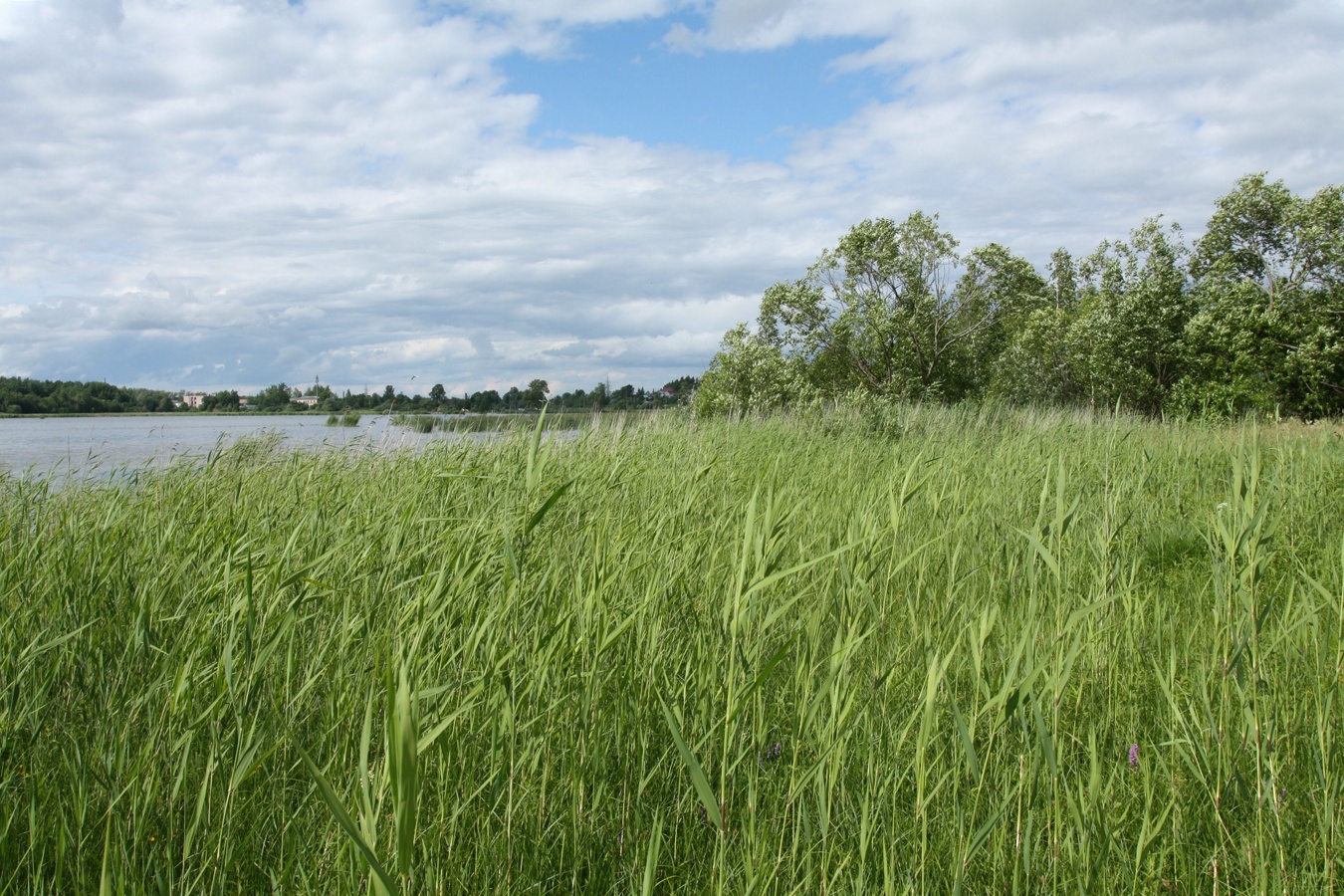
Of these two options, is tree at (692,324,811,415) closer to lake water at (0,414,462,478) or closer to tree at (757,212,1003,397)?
tree at (757,212,1003,397)

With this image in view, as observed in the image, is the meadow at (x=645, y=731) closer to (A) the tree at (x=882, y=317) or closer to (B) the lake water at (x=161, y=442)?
(B) the lake water at (x=161, y=442)

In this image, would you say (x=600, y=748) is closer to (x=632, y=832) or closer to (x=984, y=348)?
(x=632, y=832)

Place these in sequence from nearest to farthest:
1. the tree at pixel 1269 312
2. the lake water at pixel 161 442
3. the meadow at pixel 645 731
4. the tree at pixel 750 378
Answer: the meadow at pixel 645 731, the lake water at pixel 161 442, the tree at pixel 1269 312, the tree at pixel 750 378

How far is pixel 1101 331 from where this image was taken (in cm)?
2228

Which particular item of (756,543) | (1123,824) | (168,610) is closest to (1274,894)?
(1123,824)

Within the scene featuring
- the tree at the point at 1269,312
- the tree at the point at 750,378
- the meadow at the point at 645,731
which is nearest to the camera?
the meadow at the point at 645,731

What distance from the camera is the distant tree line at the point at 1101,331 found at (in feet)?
61.6

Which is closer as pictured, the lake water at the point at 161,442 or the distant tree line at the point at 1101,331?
the lake water at the point at 161,442

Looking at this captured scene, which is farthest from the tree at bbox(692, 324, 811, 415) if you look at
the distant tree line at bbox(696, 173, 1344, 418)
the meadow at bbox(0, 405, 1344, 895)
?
the meadow at bbox(0, 405, 1344, 895)

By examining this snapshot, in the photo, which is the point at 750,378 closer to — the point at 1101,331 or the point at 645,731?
the point at 1101,331

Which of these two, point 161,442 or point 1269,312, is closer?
point 161,442

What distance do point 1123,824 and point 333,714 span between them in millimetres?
2034

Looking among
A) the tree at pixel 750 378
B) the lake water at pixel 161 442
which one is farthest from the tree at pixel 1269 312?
the lake water at pixel 161 442

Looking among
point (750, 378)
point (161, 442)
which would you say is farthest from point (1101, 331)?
point (161, 442)
